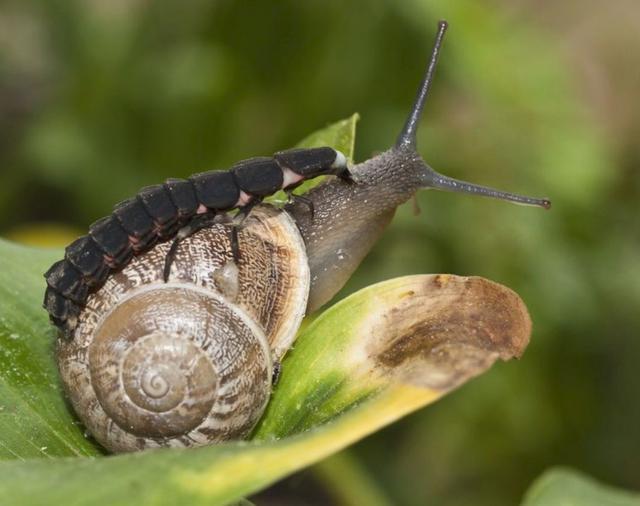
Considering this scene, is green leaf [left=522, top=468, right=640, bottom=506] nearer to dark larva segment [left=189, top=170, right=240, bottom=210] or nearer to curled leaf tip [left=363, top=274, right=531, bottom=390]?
curled leaf tip [left=363, top=274, right=531, bottom=390]

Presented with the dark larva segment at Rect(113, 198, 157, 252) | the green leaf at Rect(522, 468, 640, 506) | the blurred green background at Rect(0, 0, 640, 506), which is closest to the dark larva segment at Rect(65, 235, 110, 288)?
the dark larva segment at Rect(113, 198, 157, 252)

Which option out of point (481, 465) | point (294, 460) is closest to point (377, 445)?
point (481, 465)

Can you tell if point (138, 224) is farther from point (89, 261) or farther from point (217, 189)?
point (217, 189)

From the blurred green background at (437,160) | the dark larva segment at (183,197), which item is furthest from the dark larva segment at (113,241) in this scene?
the blurred green background at (437,160)

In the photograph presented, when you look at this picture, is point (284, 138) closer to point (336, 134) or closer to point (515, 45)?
point (515, 45)

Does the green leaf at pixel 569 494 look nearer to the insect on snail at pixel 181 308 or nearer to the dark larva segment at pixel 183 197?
the insect on snail at pixel 181 308

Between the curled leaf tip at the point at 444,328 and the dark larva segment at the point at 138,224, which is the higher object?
the dark larva segment at the point at 138,224

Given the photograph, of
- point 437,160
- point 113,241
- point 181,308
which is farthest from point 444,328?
point 437,160
